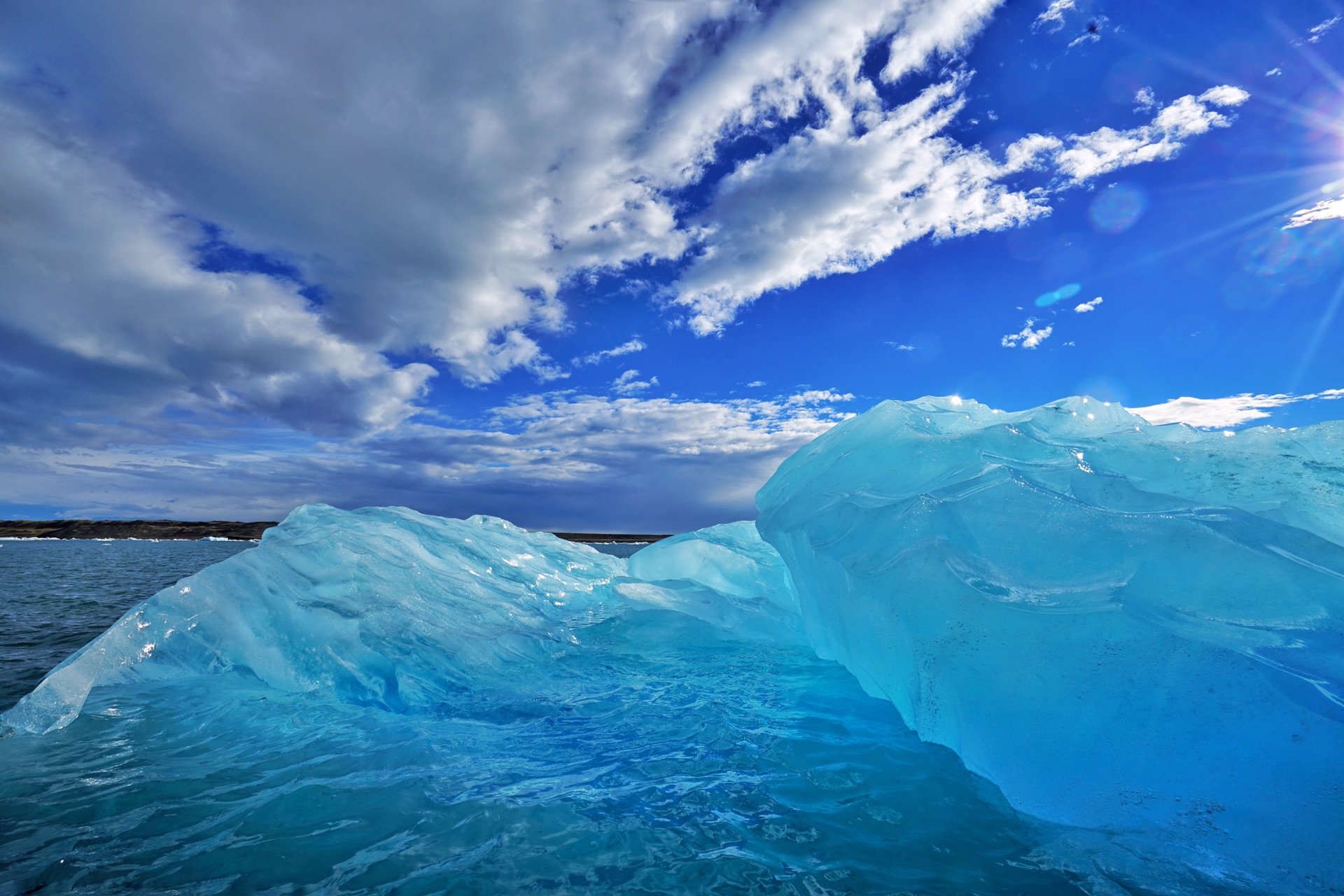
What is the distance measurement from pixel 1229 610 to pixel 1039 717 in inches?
55.1

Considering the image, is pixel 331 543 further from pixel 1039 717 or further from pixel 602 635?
pixel 1039 717

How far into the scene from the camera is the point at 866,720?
6.01 meters

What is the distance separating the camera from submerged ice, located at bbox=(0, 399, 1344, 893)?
3.16 meters

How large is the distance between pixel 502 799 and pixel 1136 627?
14.9 ft

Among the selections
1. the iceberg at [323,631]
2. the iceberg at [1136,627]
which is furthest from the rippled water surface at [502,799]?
the iceberg at [1136,627]

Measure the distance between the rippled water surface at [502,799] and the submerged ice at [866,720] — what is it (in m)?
0.03

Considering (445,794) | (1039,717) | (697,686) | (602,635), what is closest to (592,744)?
(445,794)

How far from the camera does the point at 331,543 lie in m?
8.25

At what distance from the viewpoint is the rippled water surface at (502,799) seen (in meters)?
3.02

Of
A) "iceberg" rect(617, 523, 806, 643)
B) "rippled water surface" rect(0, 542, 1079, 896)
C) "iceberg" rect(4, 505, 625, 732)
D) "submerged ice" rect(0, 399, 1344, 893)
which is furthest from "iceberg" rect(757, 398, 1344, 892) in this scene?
"iceberg" rect(4, 505, 625, 732)

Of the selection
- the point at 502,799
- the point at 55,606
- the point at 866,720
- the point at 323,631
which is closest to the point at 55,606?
the point at 55,606

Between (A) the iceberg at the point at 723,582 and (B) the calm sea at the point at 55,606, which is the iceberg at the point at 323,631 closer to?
(B) the calm sea at the point at 55,606

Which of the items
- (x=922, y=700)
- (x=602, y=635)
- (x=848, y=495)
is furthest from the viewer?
(x=602, y=635)

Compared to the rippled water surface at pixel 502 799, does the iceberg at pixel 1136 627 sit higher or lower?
higher
